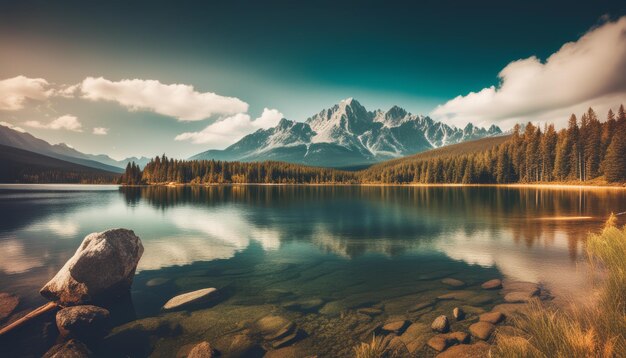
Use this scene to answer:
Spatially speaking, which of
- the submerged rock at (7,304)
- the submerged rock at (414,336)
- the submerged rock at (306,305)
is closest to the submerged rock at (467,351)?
the submerged rock at (414,336)

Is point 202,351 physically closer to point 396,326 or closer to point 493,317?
point 396,326

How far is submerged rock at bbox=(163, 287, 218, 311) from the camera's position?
17.9 meters

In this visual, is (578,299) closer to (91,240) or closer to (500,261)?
(500,261)

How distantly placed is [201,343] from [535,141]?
210048mm

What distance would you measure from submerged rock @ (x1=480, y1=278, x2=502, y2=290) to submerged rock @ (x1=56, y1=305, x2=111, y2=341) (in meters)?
22.1

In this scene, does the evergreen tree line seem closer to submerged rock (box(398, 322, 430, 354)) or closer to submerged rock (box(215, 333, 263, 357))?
submerged rock (box(398, 322, 430, 354))

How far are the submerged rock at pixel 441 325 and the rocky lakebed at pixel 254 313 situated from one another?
53mm

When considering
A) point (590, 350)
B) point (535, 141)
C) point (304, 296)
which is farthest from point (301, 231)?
point (535, 141)

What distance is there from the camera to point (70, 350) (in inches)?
509

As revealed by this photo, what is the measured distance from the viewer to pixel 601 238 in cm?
A: 2212

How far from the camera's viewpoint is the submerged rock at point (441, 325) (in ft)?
47.4

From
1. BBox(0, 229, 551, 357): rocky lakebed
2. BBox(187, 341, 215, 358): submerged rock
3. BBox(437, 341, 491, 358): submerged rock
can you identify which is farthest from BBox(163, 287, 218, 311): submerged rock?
BBox(437, 341, 491, 358): submerged rock

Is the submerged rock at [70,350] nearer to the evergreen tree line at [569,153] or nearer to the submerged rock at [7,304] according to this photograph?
the submerged rock at [7,304]

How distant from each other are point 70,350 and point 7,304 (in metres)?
9.43
